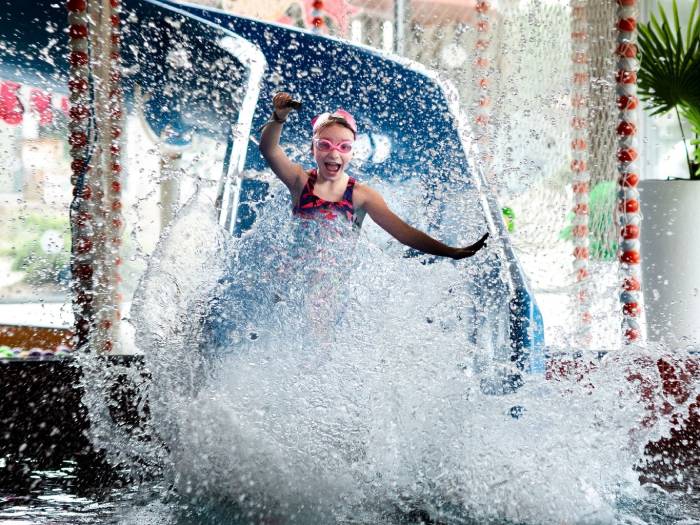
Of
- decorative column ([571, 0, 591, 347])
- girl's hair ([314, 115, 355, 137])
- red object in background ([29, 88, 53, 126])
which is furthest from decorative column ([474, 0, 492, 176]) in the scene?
red object in background ([29, 88, 53, 126])

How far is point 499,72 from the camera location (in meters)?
3.41

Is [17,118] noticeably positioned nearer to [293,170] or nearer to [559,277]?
[293,170]

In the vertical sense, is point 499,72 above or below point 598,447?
above

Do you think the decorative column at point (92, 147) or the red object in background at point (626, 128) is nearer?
the decorative column at point (92, 147)

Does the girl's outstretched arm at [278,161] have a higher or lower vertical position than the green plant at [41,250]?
higher

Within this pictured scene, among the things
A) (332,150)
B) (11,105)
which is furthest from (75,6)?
(332,150)

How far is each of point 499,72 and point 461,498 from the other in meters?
2.51

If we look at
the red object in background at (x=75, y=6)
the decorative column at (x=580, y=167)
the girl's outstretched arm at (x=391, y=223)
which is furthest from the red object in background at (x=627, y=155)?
the red object in background at (x=75, y=6)

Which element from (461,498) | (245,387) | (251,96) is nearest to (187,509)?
(245,387)

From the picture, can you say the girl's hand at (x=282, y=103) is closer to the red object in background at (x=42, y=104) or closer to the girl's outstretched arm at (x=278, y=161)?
the girl's outstretched arm at (x=278, y=161)

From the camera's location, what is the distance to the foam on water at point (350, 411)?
49.3 inches

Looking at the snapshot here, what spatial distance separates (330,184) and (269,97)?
0.70 m

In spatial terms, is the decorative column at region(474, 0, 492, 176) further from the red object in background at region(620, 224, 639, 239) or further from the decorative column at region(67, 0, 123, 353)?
the decorative column at region(67, 0, 123, 353)

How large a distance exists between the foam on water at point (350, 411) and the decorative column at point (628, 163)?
122 centimetres
